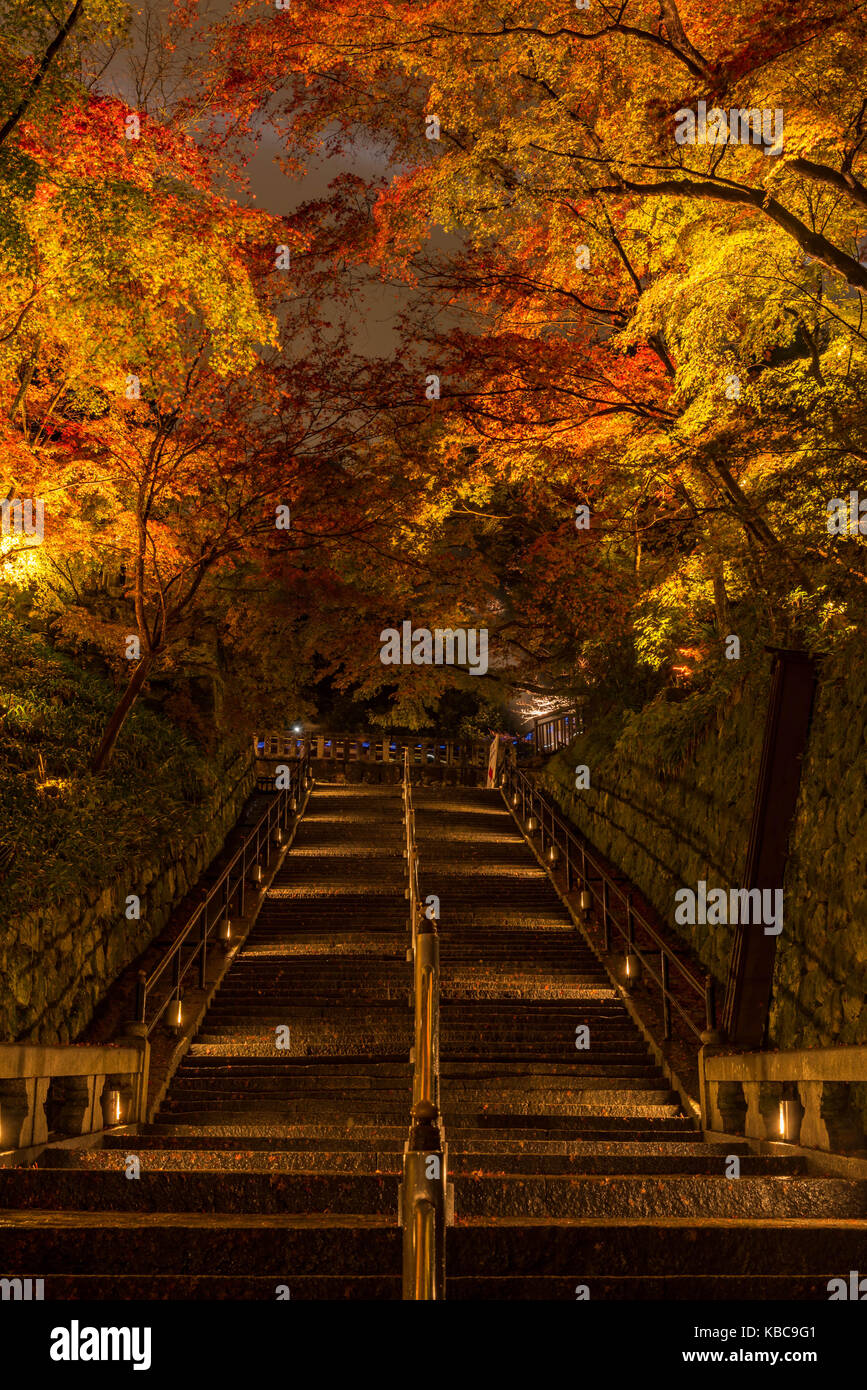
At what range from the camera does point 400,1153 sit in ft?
22.9

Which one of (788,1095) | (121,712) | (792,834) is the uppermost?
(121,712)

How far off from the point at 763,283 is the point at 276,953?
32.1 ft

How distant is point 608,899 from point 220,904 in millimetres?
5994

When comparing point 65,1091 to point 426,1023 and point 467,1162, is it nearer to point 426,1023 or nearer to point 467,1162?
point 467,1162

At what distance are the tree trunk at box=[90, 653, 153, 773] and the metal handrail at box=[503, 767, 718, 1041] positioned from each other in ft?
19.8

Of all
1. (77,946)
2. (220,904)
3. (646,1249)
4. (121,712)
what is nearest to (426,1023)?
(646,1249)

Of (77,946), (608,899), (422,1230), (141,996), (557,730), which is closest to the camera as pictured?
(422,1230)

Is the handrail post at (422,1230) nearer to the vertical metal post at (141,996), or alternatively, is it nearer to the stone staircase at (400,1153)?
the stone staircase at (400,1153)

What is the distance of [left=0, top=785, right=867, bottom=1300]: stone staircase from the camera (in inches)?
158

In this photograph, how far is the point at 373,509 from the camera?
1506 cm

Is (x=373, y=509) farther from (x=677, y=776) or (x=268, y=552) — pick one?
(x=677, y=776)

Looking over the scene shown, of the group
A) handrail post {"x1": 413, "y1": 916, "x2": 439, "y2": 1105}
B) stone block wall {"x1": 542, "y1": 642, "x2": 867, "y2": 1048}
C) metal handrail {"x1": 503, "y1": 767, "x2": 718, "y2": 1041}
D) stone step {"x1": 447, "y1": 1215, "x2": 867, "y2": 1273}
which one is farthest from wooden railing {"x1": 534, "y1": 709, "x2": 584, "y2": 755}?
stone step {"x1": 447, "y1": 1215, "x2": 867, "y2": 1273}

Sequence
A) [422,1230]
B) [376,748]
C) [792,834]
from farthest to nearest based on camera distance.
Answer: [376,748], [792,834], [422,1230]
